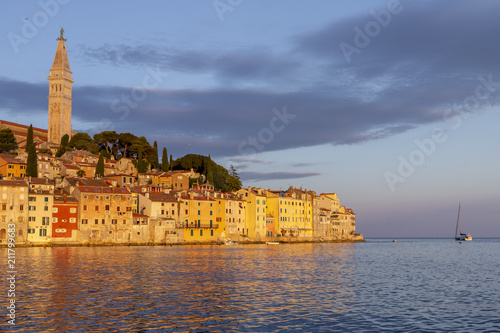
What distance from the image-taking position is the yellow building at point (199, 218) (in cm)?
9440

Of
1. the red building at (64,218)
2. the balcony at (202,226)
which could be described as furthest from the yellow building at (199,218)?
the red building at (64,218)

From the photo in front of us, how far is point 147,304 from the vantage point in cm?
2334

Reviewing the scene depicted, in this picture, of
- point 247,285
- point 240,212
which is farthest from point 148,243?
point 247,285

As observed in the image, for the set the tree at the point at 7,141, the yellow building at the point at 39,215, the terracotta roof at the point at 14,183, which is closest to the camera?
the terracotta roof at the point at 14,183

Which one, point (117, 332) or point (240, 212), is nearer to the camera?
point (117, 332)

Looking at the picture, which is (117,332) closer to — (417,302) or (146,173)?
(417,302)

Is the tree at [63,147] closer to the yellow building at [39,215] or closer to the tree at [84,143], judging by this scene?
the tree at [84,143]

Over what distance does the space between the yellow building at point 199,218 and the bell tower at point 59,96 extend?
5378 centimetres

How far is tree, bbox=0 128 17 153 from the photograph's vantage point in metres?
111

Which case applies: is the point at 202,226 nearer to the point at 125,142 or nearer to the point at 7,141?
the point at 125,142

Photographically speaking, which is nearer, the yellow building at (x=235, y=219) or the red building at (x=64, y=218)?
the red building at (x=64, y=218)

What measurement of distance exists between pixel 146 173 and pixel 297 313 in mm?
92059

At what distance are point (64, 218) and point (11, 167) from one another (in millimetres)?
20236

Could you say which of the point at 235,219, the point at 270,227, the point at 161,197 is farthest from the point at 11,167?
the point at 270,227
